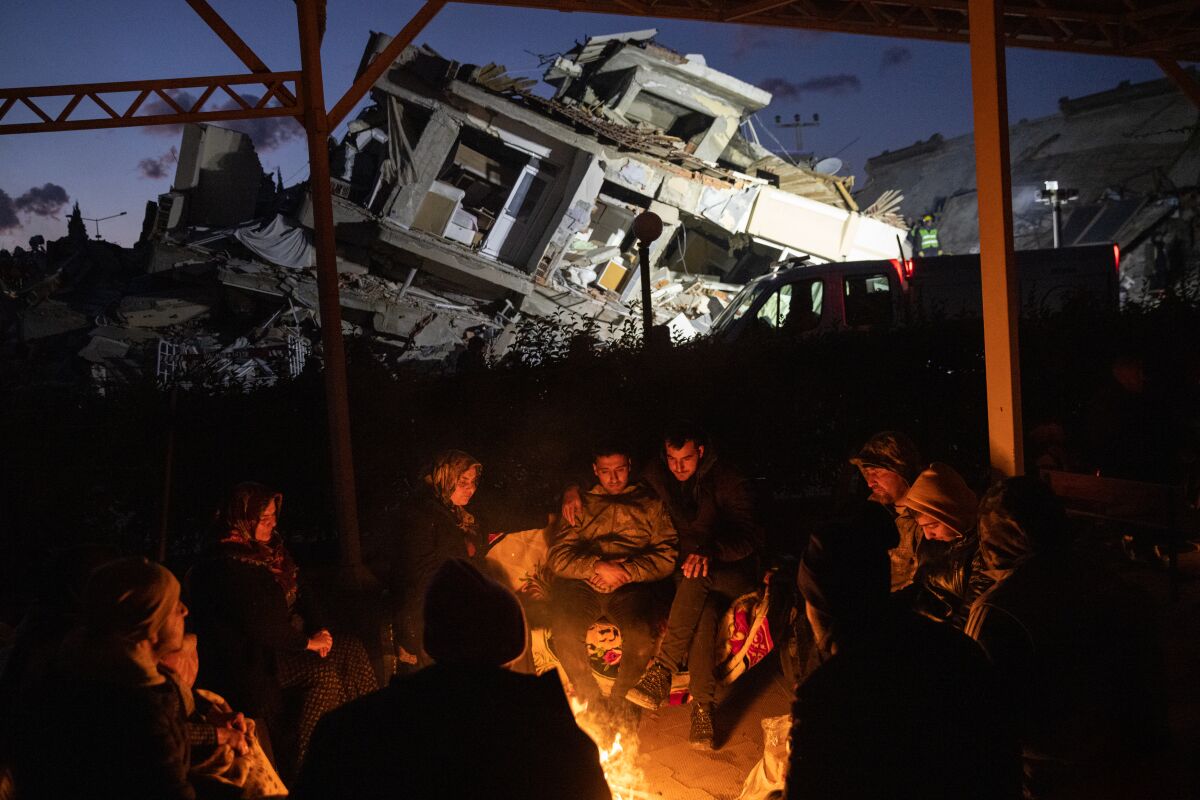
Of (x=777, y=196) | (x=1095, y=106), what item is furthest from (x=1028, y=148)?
(x=777, y=196)

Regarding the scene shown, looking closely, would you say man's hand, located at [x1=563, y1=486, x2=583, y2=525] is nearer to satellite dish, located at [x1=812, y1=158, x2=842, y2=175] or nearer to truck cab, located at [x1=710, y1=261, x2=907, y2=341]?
truck cab, located at [x1=710, y1=261, x2=907, y2=341]

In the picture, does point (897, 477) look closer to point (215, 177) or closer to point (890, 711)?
point (890, 711)

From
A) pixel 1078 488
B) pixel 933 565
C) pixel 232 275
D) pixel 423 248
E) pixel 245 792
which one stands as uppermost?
pixel 423 248

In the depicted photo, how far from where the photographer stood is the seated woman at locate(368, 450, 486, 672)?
4625 millimetres

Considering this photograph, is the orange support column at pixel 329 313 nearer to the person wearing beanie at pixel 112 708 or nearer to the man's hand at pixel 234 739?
the man's hand at pixel 234 739

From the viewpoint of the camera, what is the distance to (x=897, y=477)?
15.2 ft

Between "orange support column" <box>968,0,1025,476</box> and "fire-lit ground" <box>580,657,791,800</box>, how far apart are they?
1.83 meters

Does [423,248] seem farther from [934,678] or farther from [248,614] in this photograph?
[934,678]

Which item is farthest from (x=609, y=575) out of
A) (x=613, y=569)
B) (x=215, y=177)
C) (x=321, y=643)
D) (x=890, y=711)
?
(x=215, y=177)

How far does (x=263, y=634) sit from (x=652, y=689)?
6.85 feet

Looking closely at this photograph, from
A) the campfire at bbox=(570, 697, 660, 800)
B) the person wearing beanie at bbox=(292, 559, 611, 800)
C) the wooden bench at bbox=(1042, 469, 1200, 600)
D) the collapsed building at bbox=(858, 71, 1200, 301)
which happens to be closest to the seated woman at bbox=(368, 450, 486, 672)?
the campfire at bbox=(570, 697, 660, 800)

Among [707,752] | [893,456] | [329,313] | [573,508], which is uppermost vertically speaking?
[329,313]

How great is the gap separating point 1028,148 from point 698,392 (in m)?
37.1

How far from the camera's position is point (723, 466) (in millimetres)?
5238
